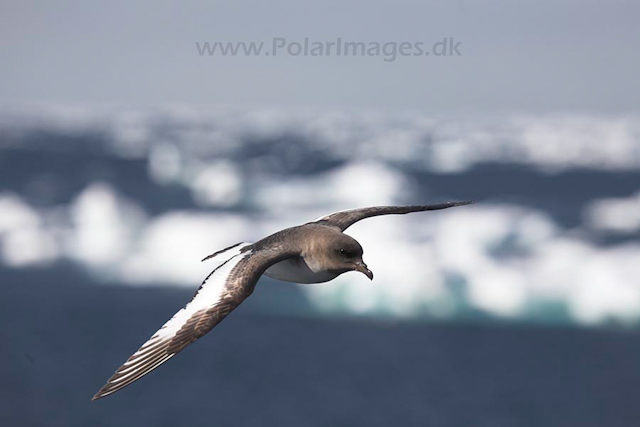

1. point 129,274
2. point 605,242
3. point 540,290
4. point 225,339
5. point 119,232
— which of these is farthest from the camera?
point 119,232

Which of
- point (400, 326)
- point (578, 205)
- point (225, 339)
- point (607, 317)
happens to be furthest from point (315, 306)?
point (578, 205)

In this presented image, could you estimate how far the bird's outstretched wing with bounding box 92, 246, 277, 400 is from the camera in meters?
10.2

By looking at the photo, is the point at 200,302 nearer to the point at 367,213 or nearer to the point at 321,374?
the point at 367,213

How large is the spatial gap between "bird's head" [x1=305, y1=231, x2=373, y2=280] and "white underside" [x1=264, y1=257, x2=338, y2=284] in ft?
0.75

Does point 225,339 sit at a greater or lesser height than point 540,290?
lesser

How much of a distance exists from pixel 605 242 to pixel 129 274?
90.2 m

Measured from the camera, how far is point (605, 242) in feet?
439

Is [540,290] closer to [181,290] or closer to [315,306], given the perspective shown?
[315,306]

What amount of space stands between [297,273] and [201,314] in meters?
2.25

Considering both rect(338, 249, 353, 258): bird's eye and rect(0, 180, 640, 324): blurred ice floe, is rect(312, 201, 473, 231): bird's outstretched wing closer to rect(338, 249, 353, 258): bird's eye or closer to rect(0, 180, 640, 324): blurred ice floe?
rect(338, 249, 353, 258): bird's eye

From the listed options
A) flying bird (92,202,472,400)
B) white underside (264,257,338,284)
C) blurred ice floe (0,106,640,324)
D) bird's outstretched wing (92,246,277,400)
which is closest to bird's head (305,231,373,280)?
flying bird (92,202,472,400)

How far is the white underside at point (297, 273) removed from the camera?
12547 millimetres

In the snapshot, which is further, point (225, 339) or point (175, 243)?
point (175, 243)

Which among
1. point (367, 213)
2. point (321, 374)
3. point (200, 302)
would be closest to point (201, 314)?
point (200, 302)
